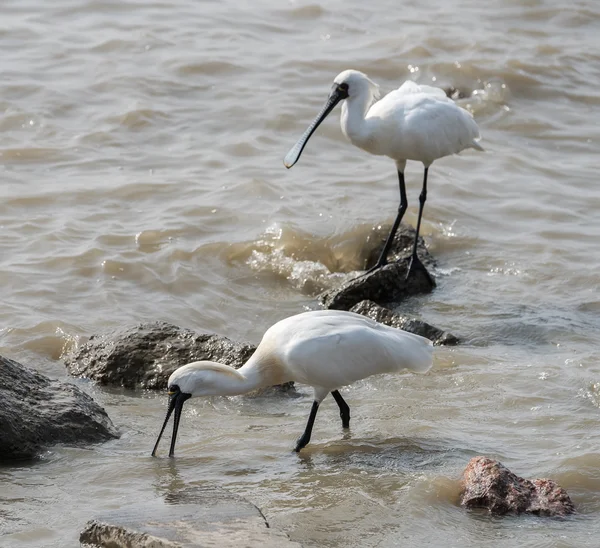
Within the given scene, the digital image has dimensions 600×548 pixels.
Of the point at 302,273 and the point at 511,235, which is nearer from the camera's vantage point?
the point at 302,273

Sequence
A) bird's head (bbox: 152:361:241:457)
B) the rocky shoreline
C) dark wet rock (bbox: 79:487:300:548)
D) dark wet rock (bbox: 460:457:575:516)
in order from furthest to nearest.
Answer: bird's head (bbox: 152:361:241:457) < dark wet rock (bbox: 460:457:575:516) < the rocky shoreline < dark wet rock (bbox: 79:487:300:548)

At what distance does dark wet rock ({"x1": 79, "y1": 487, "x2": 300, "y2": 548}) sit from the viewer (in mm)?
5004

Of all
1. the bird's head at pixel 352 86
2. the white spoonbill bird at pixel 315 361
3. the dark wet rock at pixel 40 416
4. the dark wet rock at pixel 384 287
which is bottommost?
the dark wet rock at pixel 384 287

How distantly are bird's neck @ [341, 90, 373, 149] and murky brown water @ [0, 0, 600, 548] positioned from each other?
4.05 feet

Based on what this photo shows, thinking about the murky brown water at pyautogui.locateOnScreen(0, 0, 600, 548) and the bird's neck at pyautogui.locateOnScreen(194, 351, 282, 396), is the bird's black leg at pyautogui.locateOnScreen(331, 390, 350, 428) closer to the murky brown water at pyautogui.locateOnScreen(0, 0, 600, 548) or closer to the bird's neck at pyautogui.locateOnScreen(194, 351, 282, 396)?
the murky brown water at pyautogui.locateOnScreen(0, 0, 600, 548)

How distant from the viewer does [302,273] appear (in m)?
11.0

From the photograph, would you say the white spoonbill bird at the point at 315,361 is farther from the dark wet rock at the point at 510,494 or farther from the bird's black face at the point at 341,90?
the bird's black face at the point at 341,90

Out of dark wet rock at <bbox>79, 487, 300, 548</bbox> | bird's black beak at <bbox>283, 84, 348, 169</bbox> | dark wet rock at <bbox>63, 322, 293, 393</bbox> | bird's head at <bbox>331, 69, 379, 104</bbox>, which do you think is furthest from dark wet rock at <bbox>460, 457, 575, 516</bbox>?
bird's head at <bbox>331, 69, 379, 104</bbox>

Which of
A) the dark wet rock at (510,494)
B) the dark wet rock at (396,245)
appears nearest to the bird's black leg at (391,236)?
the dark wet rock at (396,245)

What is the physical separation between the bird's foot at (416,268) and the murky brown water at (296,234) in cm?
29

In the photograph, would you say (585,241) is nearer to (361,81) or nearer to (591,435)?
(361,81)

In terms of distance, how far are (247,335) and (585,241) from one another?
4044mm

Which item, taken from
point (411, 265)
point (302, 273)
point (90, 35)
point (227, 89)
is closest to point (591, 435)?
point (411, 265)

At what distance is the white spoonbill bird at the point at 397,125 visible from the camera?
35.5 feet
